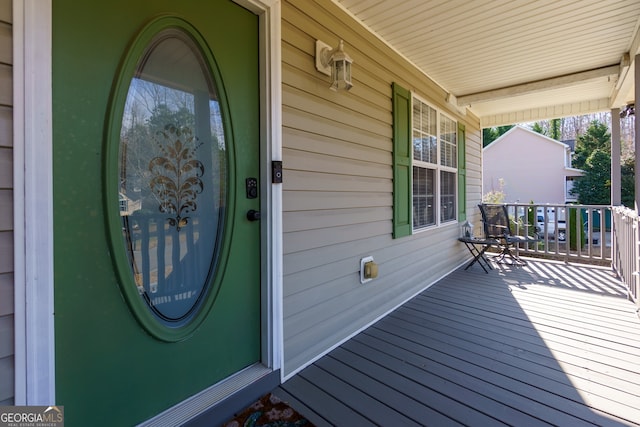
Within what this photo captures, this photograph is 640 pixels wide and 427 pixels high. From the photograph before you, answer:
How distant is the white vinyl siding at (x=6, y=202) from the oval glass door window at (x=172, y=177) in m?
0.32

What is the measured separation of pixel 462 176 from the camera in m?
4.77

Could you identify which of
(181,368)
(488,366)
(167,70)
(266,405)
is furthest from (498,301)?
(167,70)

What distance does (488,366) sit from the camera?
1950 millimetres

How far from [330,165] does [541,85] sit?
3.49 metres

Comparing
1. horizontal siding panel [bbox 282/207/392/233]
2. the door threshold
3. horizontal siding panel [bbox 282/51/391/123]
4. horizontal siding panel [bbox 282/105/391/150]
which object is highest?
horizontal siding panel [bbox 282/51/391/123]

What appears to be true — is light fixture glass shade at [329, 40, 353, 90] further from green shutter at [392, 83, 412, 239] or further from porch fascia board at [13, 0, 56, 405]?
porch fascia board at [13, 0, 56, 405]

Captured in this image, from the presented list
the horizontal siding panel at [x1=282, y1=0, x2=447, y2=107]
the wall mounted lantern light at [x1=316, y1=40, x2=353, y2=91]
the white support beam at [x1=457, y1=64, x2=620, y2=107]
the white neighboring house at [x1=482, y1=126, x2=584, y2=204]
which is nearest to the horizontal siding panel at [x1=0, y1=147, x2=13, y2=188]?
the horizontal siding panel at [x1=282, y1=0, x2=447, y2=107]

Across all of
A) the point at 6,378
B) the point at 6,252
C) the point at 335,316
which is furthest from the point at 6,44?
the point at 335,316

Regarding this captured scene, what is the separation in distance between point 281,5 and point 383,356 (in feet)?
7.61

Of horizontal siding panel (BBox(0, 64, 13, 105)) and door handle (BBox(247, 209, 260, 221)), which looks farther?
door handle (BBox(247, 209, 260, 221))

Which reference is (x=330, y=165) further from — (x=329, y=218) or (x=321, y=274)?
(x=321, y=274)

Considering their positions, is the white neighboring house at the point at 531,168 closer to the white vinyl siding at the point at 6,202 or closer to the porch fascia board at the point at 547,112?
the porch fascia board at the point at 547,112

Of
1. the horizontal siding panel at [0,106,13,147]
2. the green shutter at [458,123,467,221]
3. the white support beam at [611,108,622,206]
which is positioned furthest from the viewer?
the green shutter at [458,123,467,221]

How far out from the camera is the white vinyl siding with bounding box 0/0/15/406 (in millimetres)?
937
